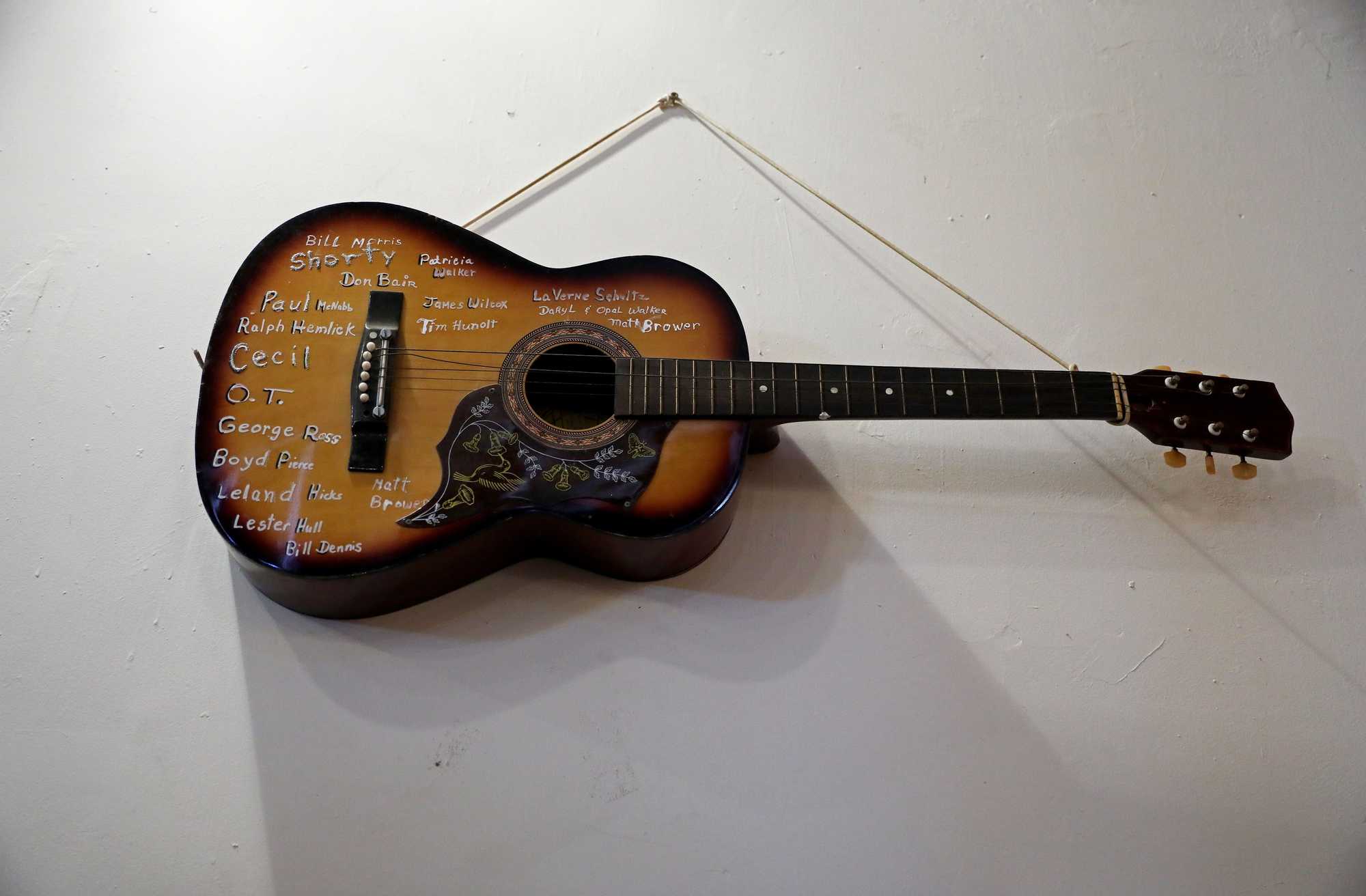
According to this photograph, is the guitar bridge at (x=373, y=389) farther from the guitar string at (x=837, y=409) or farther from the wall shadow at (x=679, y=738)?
the wall shadow at (x=679, y=738)

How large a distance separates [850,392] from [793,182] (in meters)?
0.51

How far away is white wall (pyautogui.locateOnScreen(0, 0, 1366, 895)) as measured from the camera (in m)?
1.00

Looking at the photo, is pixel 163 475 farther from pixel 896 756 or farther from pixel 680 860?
pixel 896 756

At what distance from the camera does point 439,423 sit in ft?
3.41

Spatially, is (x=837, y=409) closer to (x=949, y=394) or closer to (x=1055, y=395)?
(x=949, y=394)

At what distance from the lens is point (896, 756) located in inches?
41.1

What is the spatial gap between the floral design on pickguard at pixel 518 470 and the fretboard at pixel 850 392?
0.20 ft

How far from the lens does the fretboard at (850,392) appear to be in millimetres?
1058

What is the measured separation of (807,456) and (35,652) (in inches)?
42.6

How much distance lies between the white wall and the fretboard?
0.14 metres

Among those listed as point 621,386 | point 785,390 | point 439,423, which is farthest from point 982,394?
point 439,423

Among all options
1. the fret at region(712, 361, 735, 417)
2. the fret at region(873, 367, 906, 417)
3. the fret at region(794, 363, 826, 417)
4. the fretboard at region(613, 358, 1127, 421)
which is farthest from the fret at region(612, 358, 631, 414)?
the fret at region(873, 367, 906, 417)

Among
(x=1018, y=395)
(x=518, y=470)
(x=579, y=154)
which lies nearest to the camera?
(x=518, y=470)

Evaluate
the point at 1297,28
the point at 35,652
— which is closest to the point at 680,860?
the point at 35,652
